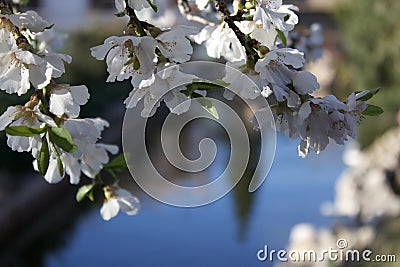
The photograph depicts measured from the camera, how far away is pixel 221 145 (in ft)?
23.0

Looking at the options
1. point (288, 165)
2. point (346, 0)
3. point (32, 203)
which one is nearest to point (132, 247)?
point (32, 203)

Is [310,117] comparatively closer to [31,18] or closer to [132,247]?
[31,18]

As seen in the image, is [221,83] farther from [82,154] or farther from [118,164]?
[118,164]

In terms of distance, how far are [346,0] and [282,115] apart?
21.3 ft

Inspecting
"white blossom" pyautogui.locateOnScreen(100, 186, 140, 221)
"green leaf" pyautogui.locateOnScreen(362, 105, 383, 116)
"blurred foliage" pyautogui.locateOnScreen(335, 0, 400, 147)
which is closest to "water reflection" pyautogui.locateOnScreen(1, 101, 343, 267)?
"blurred foliage" pyautogui.locateOnScreen(335, 0, 400, 147)

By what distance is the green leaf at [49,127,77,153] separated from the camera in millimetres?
643

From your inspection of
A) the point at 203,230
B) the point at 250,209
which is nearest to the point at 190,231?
the point at 203,230

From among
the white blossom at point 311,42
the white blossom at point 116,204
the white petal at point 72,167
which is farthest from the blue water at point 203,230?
the white petal at point 72,167

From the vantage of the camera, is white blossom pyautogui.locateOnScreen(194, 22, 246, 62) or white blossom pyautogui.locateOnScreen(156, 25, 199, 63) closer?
white blossom pyautogui.locateOnScreen(156, 25, 199, 63)

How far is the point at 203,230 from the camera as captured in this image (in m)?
4.82

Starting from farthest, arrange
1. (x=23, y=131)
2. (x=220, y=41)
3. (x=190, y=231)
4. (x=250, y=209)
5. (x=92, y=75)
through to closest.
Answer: (x=92, y=75) < (x=250, y=209) < (x=190, y=231) < (x=220, y=41) < (x=23, y=131)

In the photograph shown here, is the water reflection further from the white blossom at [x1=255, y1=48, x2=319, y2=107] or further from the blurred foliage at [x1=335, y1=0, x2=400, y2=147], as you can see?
the white blossom at [x1=255, y1=48, x2=319, y2=107]

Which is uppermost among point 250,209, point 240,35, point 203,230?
point 240,35

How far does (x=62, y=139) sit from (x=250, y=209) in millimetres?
4721
